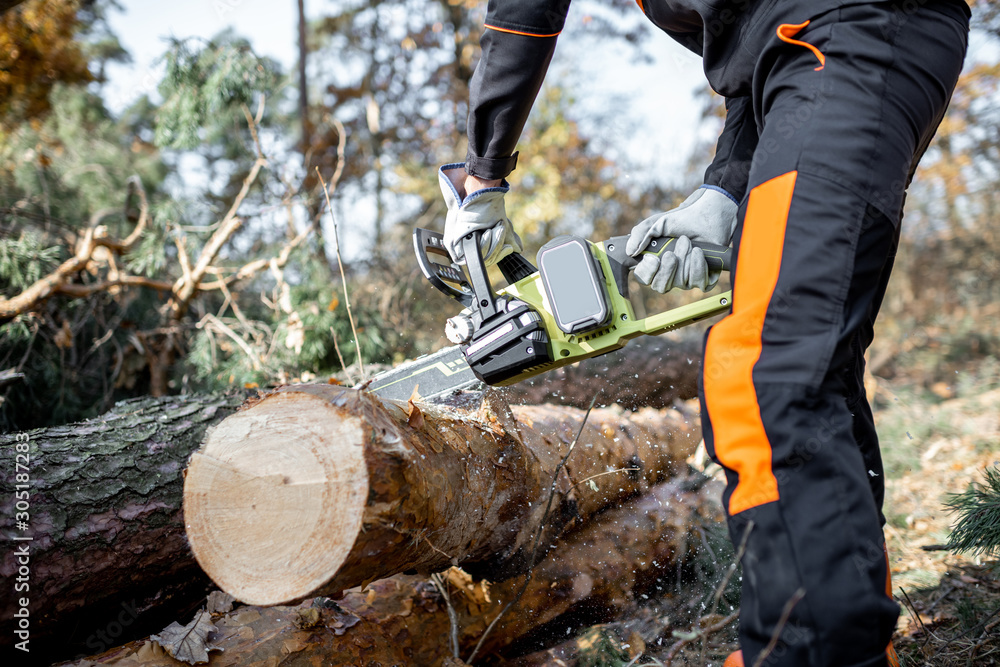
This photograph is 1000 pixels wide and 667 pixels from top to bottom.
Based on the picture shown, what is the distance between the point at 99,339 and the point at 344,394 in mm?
3445

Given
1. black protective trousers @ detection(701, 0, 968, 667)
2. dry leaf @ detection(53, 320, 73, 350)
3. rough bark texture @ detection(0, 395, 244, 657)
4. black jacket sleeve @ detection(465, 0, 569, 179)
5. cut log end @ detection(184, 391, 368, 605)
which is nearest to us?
black protective trousers @ detection(701, 0, 968, 667)

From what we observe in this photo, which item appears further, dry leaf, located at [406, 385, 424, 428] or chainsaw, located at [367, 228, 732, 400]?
chainsaw, located at [367, 228, 732, 400]

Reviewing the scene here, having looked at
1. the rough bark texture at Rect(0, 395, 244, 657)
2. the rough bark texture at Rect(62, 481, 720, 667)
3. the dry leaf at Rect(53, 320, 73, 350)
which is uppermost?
the dry leaf at Rect(53, 320, 73, 350)

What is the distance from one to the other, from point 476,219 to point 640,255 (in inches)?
22.4

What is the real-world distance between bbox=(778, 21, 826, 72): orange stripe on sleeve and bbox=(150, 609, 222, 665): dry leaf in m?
2.22

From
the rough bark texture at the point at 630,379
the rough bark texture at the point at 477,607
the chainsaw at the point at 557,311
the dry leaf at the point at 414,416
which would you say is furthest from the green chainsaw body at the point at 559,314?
the rough bark texture at the point at 630,379

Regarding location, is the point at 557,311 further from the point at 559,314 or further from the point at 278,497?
the point at 278,497

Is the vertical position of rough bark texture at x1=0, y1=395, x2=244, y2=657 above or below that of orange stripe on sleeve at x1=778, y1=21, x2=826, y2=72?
below

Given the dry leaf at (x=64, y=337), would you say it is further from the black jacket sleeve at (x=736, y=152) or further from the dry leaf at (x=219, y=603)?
the black jacket sleeve at (x=736, y=152)

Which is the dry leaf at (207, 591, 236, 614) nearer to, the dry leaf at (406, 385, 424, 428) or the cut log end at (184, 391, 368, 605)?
the cut log end at (184, 391, 368, 605)

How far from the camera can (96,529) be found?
1.87 metres

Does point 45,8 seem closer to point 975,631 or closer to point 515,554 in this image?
point 515,554

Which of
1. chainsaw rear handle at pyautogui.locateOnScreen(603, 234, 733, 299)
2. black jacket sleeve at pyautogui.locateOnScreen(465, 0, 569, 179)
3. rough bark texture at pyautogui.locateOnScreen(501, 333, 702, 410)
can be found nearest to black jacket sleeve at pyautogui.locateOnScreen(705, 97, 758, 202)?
chainsaw rear handle at pyautogui.locateOnScreen(603, 234, 733, 299)

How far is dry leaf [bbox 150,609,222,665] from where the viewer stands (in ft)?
5.64
